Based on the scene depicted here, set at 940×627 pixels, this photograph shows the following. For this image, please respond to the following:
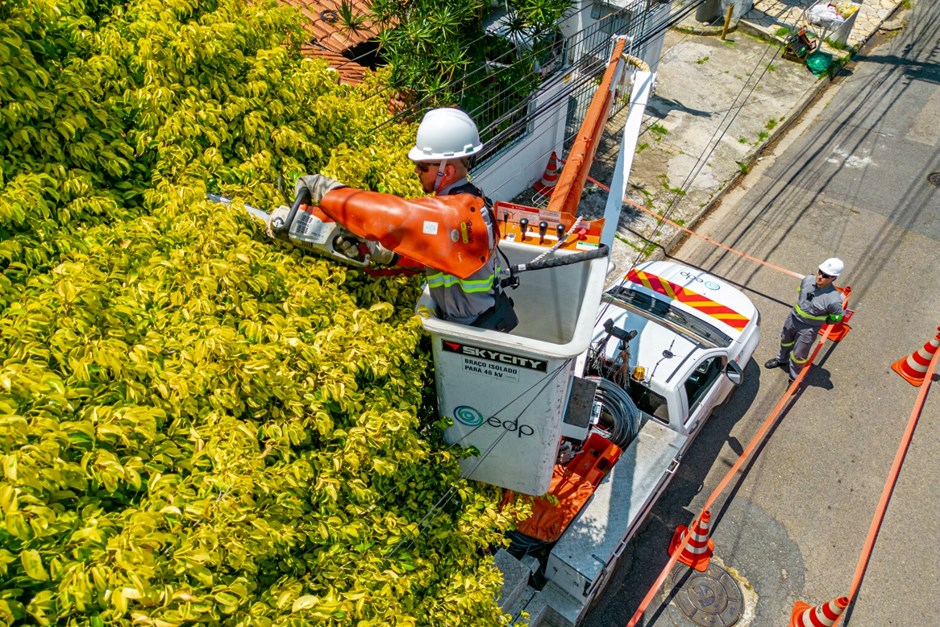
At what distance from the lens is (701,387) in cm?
755

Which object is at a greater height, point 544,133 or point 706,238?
point 544,133

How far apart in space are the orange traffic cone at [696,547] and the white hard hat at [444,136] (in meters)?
4.88

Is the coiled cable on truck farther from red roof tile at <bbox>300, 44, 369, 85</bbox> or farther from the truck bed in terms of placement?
red roof tile at <bbox>300, 44, 369, 85</bbox>

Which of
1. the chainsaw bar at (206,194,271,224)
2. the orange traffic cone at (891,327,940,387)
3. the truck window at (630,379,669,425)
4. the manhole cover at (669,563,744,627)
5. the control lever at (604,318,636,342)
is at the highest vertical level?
the chainsaw bar at (206,194,271,224)

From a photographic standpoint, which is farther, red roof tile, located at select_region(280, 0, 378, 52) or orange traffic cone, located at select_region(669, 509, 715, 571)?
red roof tile, located at select_region(280, 0, 378, 52)

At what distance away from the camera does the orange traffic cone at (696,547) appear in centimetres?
653

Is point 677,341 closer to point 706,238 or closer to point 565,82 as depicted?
point 706,238

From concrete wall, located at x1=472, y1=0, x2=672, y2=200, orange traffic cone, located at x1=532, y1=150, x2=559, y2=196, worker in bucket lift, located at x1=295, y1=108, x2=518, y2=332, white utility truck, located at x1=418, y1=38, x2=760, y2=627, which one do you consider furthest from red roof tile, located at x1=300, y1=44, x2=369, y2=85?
worker in bucket lift, located at x1=295, y1=108, x2=518, y2=332

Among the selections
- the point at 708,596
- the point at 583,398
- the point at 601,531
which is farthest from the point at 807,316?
the point at 601,531

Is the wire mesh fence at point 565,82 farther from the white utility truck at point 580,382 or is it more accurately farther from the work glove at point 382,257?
the work glove at point 382,257

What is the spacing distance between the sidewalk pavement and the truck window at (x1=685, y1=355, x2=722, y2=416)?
2.98 metres

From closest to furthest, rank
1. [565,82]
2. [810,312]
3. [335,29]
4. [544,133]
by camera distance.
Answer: [810,312]
[335,29]
[565,82]
[544,133]

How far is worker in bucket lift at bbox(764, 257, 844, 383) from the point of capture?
8227 millimetres

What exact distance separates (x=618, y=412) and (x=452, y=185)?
4.12 metres
